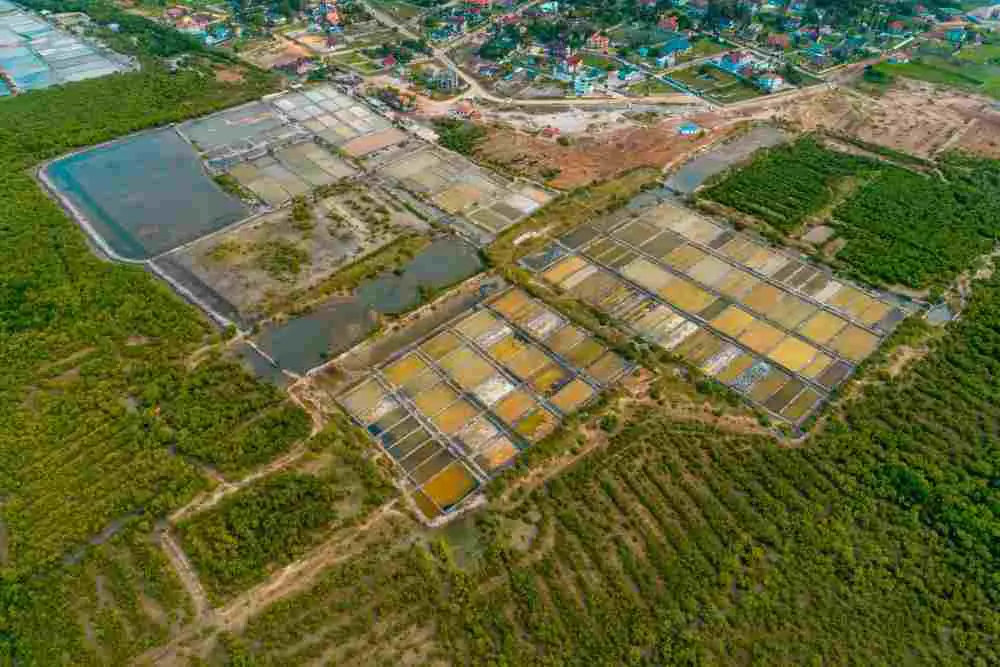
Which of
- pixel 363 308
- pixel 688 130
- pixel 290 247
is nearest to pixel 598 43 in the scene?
pixel 688 130

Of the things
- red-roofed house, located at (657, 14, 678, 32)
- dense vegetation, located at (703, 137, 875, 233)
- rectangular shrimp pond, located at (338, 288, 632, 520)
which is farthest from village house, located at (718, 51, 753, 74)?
rectangular shrimp pond, located at (338, 288, 632, 520)

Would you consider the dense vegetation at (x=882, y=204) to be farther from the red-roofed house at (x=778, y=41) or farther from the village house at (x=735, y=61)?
the red-roofed house at (x=778, y=41)

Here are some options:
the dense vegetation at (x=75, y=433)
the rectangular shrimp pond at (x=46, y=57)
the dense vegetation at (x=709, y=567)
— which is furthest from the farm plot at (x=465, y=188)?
the rectangular shrimp pond at (x=46, y=57)

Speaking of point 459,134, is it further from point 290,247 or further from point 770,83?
point 770,83

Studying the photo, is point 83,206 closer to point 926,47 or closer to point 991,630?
point 991,630

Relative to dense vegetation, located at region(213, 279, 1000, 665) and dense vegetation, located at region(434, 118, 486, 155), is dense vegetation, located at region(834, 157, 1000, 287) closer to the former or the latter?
dense vegetation, located at region(213, 279, 1000, 665)

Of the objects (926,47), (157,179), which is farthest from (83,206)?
(926,47)
